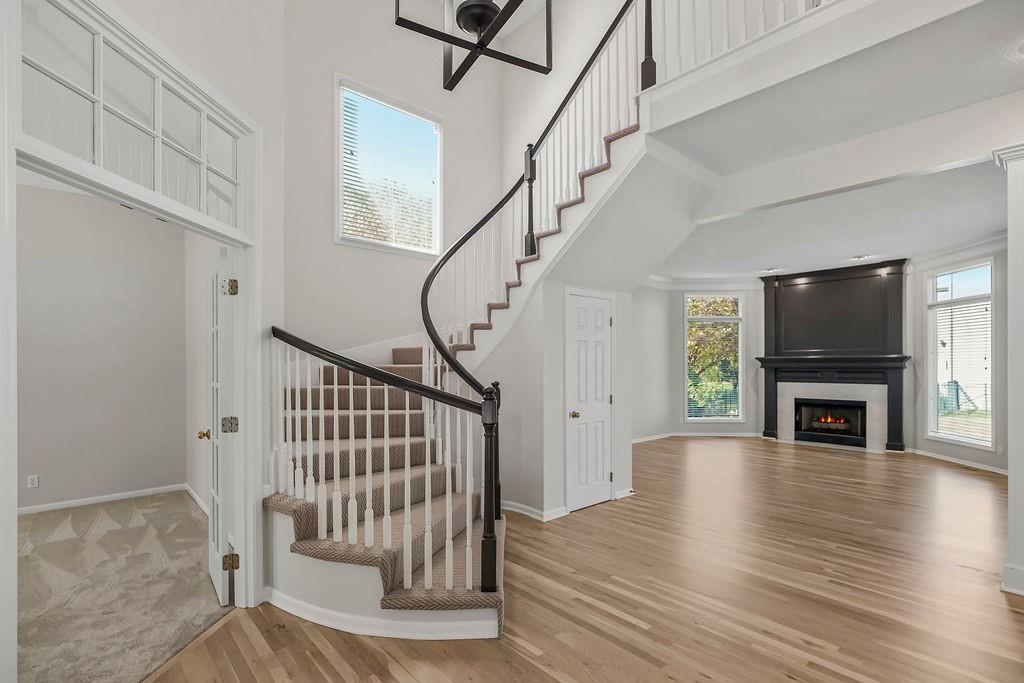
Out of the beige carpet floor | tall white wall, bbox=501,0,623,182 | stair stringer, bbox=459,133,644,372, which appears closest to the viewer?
the beige carpet floor

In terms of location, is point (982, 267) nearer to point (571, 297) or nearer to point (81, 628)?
point (571, 297)

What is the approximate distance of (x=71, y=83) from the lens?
1.78 metres

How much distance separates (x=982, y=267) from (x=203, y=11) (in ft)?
28.6

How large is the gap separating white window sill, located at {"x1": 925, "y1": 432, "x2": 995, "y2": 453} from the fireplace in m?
0.85

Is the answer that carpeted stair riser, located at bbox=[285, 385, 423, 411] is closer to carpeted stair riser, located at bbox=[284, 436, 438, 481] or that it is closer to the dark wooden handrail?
carpeted stair riser, located at bbox=[284, 436, 438, 481]

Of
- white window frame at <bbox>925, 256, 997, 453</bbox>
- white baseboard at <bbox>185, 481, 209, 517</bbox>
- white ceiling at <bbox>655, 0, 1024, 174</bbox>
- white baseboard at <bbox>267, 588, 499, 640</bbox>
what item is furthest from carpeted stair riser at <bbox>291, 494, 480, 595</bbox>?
white window frame at <bbox>925, 256, 997, 453</bbox>

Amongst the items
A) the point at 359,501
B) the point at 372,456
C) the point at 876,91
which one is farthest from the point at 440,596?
the point at 876,91

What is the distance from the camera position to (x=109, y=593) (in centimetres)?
309

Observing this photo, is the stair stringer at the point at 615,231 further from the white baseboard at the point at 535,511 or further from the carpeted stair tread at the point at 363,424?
the white baseboard at the point at 535,511

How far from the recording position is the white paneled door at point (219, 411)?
116 inches

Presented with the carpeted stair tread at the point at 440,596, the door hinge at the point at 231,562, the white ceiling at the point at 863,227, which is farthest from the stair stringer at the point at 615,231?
the door hinge at the point at 231,562

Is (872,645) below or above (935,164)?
below

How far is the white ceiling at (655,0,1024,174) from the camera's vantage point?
8.18ft

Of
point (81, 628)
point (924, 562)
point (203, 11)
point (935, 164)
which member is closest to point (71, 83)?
point (203, 11)
